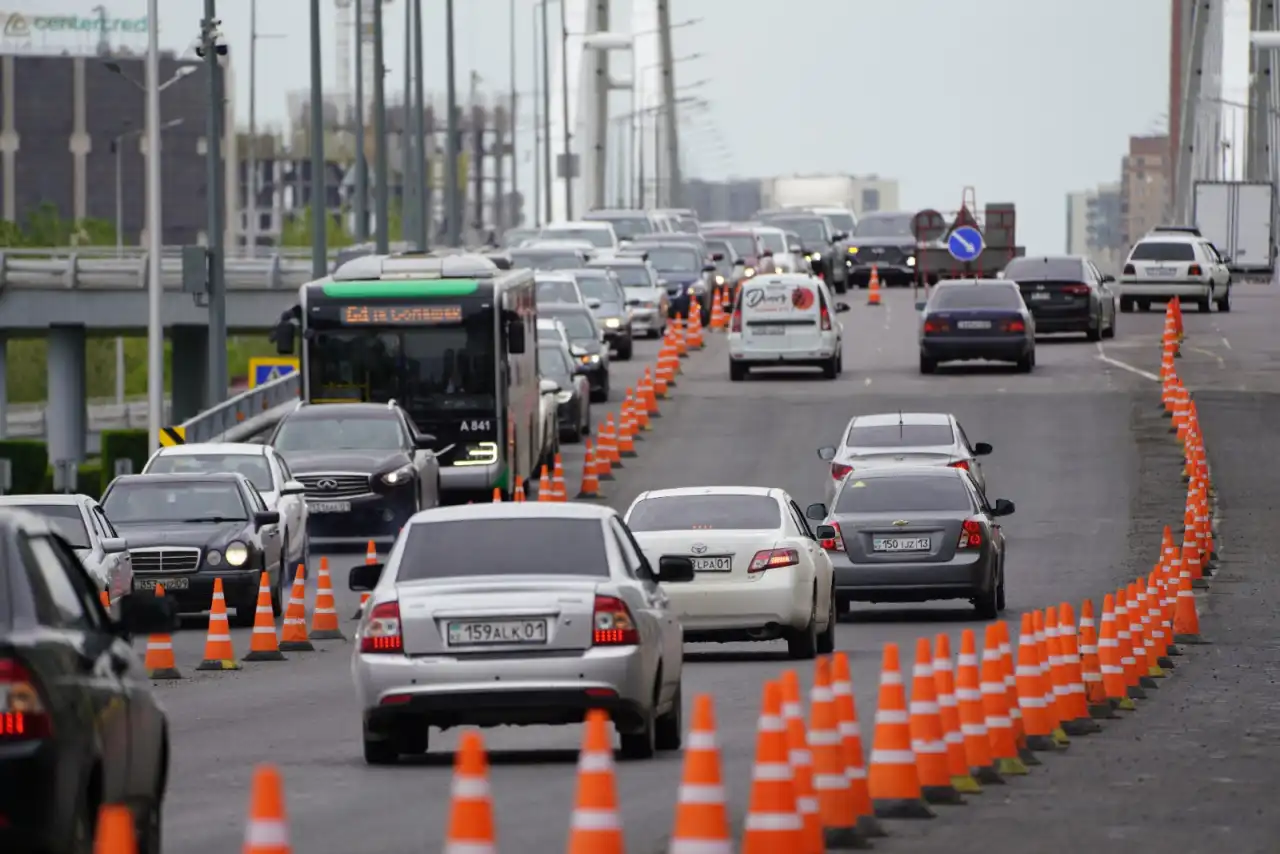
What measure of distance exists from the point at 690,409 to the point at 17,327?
46467 millimetres

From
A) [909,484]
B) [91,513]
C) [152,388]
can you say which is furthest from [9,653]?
[152,388]

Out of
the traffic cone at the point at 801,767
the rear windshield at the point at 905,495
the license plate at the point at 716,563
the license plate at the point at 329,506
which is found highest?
the traffic cone at the point at 801,767

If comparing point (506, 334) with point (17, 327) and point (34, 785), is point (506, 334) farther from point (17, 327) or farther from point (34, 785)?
point (17, 327)

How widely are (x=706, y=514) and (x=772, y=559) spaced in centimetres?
113

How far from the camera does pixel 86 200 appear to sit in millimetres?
182000

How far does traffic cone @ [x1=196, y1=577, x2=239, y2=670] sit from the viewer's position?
951 inches

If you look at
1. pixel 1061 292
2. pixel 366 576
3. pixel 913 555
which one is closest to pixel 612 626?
pixel 366 576

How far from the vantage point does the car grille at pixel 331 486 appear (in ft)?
116

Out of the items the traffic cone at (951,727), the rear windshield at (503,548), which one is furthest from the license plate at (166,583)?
the traffic cone at (951,727)

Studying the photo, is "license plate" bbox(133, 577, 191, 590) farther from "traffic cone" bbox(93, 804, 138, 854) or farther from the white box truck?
the white box truck

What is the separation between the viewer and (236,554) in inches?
1097

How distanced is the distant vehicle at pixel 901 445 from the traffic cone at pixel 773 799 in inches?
937

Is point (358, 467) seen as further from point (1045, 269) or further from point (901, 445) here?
point (1045, 269)

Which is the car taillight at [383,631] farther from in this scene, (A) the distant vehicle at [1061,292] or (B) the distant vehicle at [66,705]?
(A) the distant vehicle at [1061,292]
